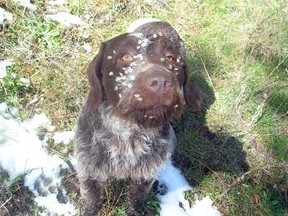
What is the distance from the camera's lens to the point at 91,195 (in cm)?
406

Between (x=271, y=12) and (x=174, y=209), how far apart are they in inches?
127

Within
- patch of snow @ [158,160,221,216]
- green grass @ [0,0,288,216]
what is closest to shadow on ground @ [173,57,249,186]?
green grass @ [0,0,288,216]

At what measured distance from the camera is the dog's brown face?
284cm

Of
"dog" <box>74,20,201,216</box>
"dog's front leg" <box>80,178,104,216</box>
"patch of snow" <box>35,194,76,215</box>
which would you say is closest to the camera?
"dog" <box>74,20,201,216</box>

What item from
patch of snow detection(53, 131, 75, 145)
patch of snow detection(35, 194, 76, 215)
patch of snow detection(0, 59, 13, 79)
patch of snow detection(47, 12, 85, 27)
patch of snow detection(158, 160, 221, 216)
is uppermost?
patch of snow detection(47, 12, 85, 27)

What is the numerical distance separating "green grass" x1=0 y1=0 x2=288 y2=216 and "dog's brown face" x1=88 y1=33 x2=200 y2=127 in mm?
1433

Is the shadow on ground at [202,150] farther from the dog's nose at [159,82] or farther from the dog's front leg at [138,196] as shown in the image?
the dog's nose at [159,82]

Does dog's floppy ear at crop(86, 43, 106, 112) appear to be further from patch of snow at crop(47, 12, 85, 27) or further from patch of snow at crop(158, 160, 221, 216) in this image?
patch of snow at crop(47, 12, 85, 27)

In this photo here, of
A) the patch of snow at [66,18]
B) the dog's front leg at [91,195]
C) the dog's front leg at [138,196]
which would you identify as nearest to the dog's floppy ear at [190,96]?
the dog's front leg at [138,196]

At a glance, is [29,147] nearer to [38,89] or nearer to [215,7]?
[38,89]

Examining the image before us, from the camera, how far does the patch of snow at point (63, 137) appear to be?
463 centimetres

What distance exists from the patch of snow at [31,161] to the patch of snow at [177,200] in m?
0.90

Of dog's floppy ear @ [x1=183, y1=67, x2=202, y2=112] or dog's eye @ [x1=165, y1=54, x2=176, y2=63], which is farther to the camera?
dog's floppy ear @ [x1=183, y1=67, x2=202, y2=112]

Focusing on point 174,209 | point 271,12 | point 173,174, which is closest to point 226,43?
point 271,12
